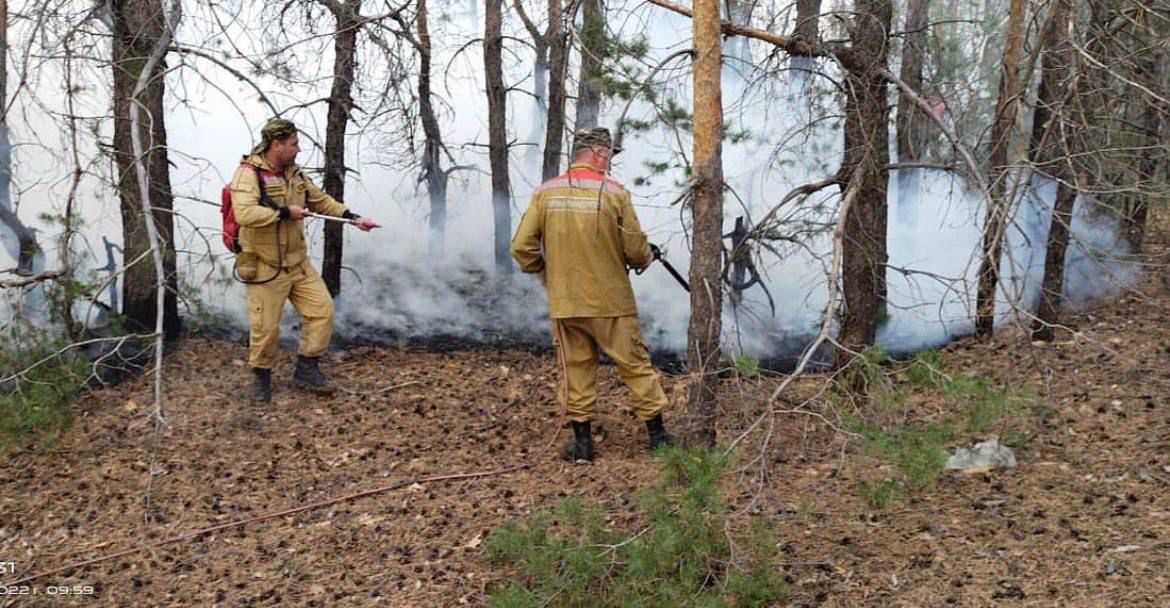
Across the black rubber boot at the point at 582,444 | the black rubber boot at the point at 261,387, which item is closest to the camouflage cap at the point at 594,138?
the black rubber boot at the point at 582,444

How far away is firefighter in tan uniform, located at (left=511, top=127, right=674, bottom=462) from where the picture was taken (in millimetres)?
5859

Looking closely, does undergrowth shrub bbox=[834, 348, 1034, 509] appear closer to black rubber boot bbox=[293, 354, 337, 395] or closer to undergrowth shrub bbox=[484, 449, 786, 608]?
undergrowth shrub bbox=[484, 449, 786, 608]

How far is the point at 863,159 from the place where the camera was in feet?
18.8

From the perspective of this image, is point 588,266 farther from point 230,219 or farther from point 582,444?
point 230,219

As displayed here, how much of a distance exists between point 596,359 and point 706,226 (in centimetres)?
125

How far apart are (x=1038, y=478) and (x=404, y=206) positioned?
22.5 ft

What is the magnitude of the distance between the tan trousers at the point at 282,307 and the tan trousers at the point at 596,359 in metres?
1.89

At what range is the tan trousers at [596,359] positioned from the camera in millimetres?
6035

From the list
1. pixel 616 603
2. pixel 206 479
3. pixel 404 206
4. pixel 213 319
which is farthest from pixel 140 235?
pixel 616 603

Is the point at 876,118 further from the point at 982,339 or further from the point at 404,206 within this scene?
the point at 404,206

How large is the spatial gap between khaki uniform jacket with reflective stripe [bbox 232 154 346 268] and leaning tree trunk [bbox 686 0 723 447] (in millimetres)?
2803

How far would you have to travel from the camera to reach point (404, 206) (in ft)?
Answer: 34.6

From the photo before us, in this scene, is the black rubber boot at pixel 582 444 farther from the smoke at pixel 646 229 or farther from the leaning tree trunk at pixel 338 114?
the leaning tree trunk at pixel 338 114

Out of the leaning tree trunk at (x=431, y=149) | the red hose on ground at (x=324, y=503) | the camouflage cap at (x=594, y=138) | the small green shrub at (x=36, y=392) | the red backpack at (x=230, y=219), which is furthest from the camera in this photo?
the leaning tree trunk at (x=431, y=149)
